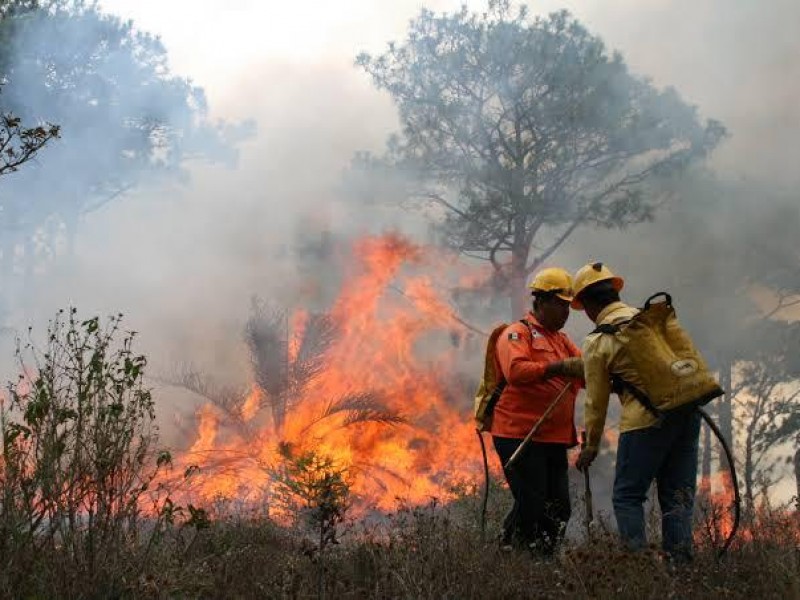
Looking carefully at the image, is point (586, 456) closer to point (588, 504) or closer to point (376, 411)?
point (588, 504)

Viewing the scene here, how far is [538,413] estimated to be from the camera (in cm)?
495

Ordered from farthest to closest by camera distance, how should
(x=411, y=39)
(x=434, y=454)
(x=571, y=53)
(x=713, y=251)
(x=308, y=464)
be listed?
(x=713, y=251) < (x=411, y=39) < (x=571, y=53) < (x=434, y=454) < (x=308, y=464)

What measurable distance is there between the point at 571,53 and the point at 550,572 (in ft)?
41.5

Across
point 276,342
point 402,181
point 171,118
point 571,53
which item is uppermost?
point 171,118

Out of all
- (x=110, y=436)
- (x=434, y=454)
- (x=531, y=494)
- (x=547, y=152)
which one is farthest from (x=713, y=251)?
(x=110, y=436)

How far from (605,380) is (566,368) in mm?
584

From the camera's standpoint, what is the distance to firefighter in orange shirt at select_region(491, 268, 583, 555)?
4816mm

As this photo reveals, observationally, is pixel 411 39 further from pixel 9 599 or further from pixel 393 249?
pixel 9 599

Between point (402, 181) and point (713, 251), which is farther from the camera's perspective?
point (713, 251)

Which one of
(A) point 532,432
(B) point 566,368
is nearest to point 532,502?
(A) point 532,432

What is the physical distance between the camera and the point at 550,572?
4164 mm

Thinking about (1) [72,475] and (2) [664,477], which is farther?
(2) [664,477]

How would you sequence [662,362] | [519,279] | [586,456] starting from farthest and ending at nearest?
[519,279]
[586,456]
[662,362]

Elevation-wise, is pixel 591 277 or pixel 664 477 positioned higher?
pixel 591 277
